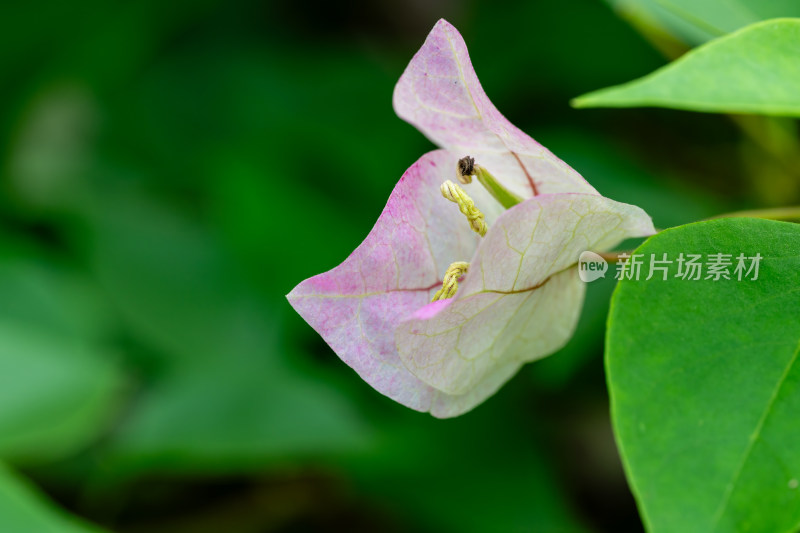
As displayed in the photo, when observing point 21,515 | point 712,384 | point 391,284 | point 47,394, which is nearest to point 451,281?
point 391,284

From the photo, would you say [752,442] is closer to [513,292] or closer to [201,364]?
[513,292]

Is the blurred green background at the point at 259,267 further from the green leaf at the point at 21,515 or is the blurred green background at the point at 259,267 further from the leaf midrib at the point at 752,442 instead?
the leaf midrib at the point at 752,442

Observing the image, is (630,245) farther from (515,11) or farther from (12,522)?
(12,522)

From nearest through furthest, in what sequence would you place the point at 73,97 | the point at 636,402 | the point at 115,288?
the point at 636,402 < the point at 115,288 < the point at 73,97

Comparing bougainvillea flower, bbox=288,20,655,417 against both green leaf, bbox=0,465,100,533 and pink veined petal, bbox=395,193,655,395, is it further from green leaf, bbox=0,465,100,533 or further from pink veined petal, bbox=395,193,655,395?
green leaf, bbox=0,465,100,533

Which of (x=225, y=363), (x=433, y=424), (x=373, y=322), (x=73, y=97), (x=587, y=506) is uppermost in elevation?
(x=73, y=97)

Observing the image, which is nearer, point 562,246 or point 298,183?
point 562,246

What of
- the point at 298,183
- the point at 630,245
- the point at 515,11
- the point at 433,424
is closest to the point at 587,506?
the point at 433,424
